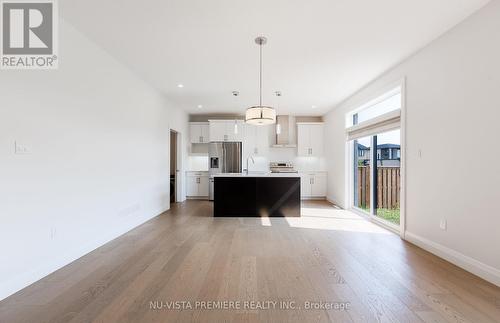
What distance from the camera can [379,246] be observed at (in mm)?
3471

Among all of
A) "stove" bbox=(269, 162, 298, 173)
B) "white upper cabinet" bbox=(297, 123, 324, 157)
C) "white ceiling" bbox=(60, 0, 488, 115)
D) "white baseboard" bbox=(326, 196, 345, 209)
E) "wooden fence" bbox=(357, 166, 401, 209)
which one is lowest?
"white baseboard" bbox=(326, 196, 345, 209)

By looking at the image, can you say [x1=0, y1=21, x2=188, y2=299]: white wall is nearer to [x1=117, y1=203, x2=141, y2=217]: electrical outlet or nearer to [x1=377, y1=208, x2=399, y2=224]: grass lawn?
[x1=117, y1=203, x2=141, y2=217]: electrical outlet

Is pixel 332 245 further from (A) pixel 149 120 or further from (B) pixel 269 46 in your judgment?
(A) pixel 149 120

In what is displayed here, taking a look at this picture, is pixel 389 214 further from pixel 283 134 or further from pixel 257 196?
pixel 283 134

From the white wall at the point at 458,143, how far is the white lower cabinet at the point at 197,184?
A: 556 centimetres

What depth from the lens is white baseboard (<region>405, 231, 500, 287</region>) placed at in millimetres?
2420

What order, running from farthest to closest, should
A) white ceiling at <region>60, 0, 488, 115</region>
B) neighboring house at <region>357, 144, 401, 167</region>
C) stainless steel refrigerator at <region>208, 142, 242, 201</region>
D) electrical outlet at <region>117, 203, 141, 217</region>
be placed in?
1. stainless steel refrigerator at <region>208, 142, 242, 201</region>
2. neighboring house at <region>357, 144, 401, 167</region>
3. electrical outlet at <region>117, 203, 141, 217</region>
4. white ceiling at <region>60, 0, 488, 115</region>

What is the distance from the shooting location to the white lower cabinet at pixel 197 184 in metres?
7.76

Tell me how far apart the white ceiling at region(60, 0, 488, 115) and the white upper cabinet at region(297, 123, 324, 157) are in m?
3.10

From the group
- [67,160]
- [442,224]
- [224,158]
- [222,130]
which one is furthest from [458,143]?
[222,130]

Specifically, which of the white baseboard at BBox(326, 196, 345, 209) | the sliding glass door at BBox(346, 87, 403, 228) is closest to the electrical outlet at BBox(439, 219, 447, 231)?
the sliding glass door at BBox(346, 87, 403, 228)

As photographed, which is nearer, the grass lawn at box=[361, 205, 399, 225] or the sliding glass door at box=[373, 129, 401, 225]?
the sliding glass door at box=[373, 129, 401, 225]

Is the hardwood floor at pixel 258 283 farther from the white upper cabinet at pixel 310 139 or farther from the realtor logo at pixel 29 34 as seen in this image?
the white upper cabinet at pixel 310 139

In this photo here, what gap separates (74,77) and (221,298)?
10.00 feet
